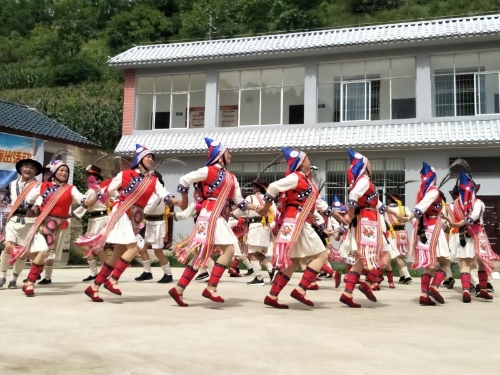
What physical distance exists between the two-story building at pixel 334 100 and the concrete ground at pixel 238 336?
1189 cm

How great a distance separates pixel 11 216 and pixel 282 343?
542 cm

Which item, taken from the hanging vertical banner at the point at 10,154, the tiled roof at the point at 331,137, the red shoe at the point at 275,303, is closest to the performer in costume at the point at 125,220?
the red shoe at the point at 275,303

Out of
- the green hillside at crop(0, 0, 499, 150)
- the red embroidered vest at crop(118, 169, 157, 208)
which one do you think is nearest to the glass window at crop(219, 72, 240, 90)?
the green hillside at crop(0, 0, 499, 150)

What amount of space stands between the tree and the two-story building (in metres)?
26.6

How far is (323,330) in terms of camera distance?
570 cm

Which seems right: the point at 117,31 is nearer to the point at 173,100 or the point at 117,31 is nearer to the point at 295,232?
the point at 173,100

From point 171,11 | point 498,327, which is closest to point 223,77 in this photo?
point 498,327

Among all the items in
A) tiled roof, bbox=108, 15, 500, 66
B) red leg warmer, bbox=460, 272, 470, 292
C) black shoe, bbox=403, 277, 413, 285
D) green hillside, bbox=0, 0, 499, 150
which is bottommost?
black shoe, bbox=403, 277, 413, 285

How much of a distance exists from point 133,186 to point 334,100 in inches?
597

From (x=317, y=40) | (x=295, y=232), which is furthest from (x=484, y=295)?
Result: (x=317, y=40)

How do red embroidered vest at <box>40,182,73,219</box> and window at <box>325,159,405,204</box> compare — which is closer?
red embroidered vest at <box>40,182,73,219</box>

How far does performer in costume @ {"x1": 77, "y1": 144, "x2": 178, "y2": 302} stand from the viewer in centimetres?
752

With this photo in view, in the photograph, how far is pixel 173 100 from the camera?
23.9 m

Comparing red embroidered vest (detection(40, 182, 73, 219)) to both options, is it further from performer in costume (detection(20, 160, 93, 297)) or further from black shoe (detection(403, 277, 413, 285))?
black shoe (detection(403, 277, 413, 285))
